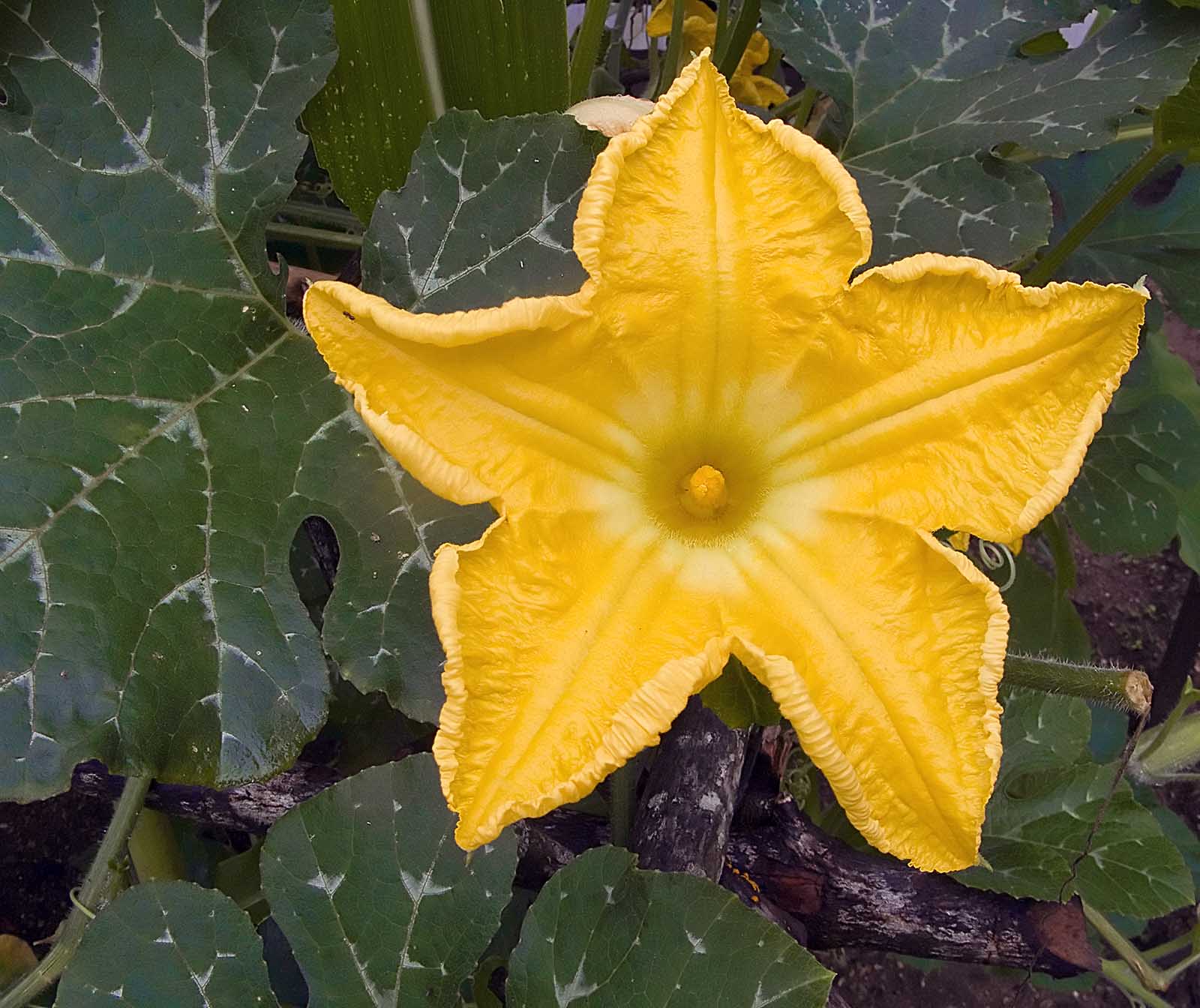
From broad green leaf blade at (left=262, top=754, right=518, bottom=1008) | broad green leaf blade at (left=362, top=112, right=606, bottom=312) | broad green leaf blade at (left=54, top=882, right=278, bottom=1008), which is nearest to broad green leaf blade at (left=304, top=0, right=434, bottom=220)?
broad green leaf blade at (left=362, top=112, right=606, bottom=312)

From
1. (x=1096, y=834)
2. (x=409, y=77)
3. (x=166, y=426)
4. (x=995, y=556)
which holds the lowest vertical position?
(x=1096, y=834)

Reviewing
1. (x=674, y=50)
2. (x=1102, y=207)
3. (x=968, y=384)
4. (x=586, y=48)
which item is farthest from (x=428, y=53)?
(x=1102, y=207)

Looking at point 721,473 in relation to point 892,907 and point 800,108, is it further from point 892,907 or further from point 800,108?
point 800,108

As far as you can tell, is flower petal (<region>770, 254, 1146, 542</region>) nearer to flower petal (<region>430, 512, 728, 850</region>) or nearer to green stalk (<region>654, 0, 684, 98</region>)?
flower petal (<region>430, 512, 728, 850</region>)

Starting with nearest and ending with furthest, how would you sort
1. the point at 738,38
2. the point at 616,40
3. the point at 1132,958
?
the point at 738,38
the point at 1132,958
the point at 616,40

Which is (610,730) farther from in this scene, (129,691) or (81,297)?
(81,297)

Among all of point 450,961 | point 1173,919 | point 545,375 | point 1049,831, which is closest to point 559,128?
point 545,375
